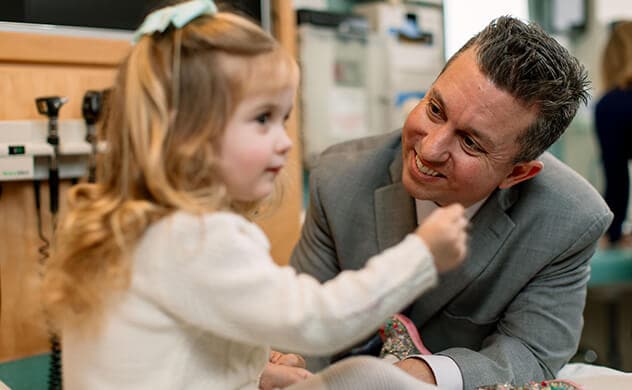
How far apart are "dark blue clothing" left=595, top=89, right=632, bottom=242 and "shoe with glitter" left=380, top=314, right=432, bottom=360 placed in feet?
7.79

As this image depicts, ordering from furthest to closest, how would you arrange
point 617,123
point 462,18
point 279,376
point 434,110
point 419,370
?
1. point 462,18
2. point 617,123
3. point 434,110
4. point 419,370
5. point 279,376

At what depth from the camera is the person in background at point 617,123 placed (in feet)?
11.3

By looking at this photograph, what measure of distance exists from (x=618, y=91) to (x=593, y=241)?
220cm

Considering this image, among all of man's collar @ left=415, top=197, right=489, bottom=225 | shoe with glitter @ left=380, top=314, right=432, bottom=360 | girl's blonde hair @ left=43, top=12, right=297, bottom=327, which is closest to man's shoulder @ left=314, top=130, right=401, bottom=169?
man's collar @ left=415, top=197, right=489, bottom=225

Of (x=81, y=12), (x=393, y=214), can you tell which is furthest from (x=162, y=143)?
(x=81, y=12)

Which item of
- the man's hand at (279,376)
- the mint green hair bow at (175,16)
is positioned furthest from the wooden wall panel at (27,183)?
the mint green hair bow at (175,16)

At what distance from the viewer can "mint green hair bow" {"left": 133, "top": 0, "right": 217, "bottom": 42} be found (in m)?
0.94

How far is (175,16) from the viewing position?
943 millimetres

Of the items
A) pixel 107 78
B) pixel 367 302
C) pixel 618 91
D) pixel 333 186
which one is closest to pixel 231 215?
pixel 367 302

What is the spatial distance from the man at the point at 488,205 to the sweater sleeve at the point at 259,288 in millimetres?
446

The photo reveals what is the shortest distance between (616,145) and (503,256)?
234 cm

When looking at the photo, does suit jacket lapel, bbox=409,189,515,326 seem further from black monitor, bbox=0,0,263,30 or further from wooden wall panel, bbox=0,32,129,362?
wooden wall panel, bbox=0,32,129,362

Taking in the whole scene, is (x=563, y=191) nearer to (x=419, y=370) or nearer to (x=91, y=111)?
(x=419, y=370)

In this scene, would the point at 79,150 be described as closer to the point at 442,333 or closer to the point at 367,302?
the point at 442,333
